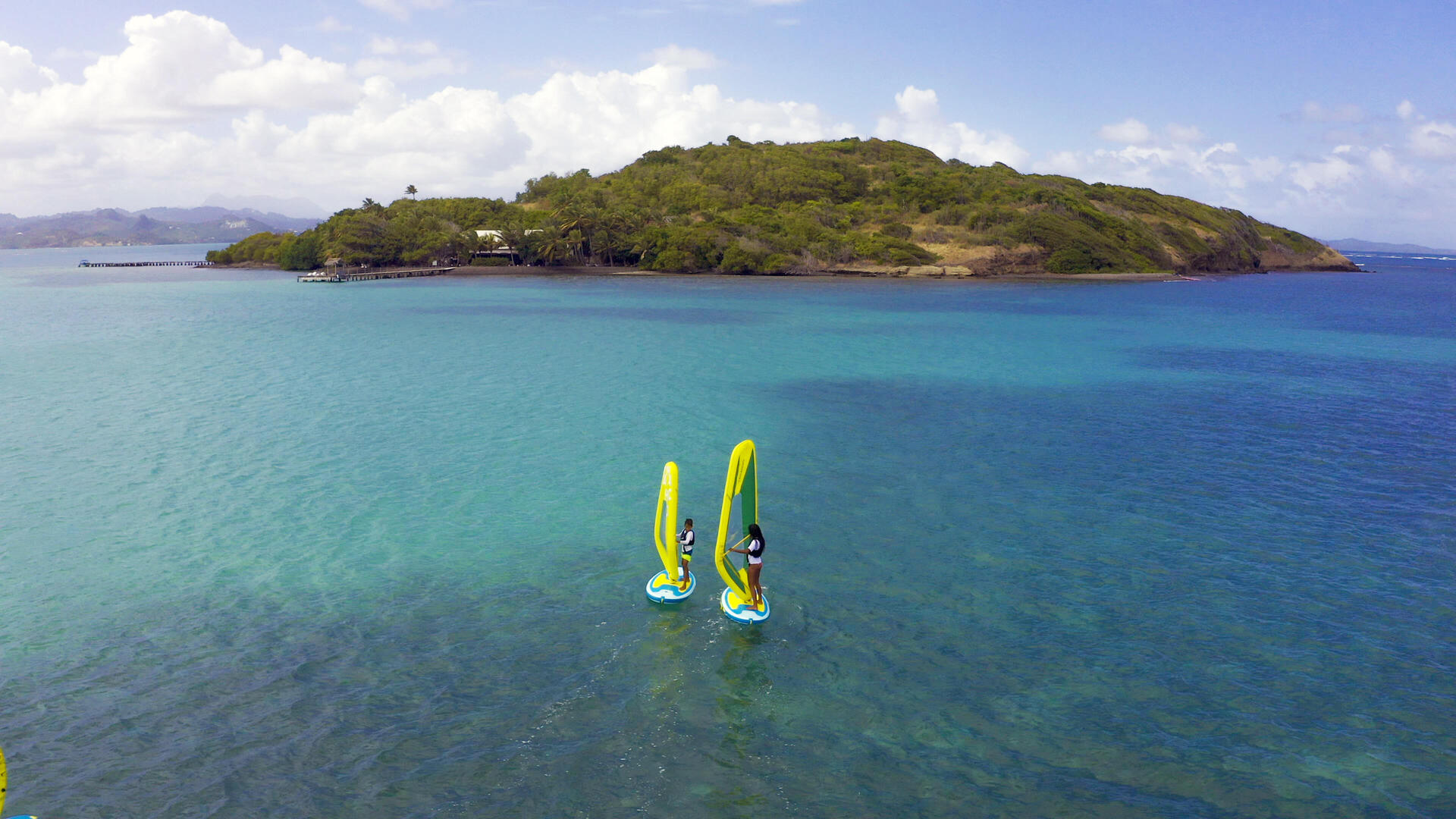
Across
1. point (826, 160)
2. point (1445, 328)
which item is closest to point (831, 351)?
point (1445, 328)

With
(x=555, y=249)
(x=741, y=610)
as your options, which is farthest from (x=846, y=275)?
(x=741, y=610)

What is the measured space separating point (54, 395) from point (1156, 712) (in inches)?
1631

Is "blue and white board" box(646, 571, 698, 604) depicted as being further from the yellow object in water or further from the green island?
the green island

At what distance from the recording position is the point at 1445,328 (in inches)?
2714

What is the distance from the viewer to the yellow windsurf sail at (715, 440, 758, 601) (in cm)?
1433

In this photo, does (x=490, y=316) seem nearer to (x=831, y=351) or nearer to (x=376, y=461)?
(x=831, y=351)

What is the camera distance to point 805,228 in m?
127

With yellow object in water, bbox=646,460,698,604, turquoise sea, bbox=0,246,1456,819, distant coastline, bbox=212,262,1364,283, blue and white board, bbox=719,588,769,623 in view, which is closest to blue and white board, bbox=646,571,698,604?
yellow object in water, bbox=646,460,698,604

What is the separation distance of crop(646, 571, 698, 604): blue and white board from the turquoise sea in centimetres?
40

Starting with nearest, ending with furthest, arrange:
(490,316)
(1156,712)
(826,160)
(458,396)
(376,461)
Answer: (1156,712) → (376,461) → (458,396) → (490,316) → (826,160)

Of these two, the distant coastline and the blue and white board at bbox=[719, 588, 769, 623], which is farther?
the distant coastline

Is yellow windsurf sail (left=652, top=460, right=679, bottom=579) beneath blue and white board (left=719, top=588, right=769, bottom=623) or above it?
above

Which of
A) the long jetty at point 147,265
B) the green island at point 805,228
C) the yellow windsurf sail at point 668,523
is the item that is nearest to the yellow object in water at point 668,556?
the yellow windsurf sail at point 668,523

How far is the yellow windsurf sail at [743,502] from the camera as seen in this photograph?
14328 millimetres
